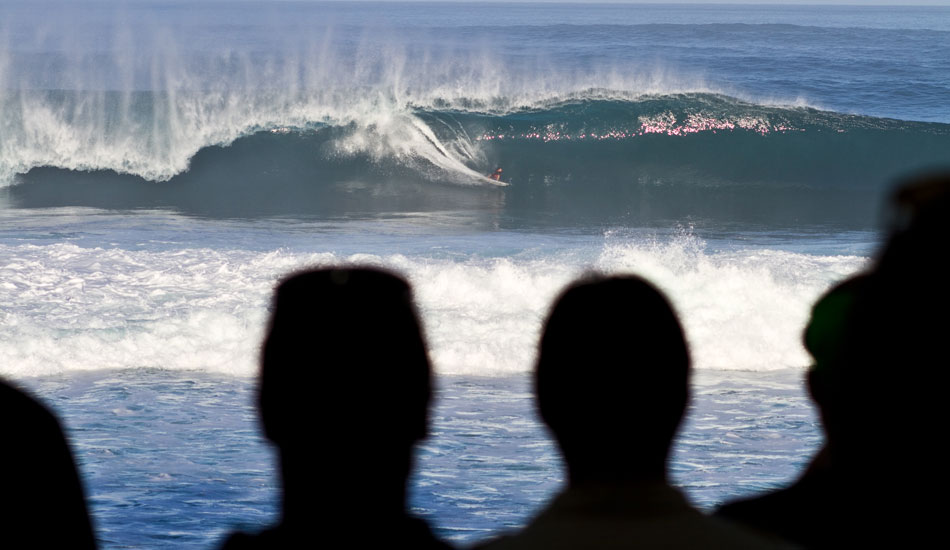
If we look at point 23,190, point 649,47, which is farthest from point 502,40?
point 23,190

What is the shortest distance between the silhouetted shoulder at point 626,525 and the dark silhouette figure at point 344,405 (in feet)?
0.40

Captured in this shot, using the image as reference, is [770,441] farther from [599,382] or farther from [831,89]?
[831,89]

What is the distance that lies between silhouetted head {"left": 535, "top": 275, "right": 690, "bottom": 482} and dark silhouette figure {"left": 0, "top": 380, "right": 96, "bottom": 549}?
1.50ft

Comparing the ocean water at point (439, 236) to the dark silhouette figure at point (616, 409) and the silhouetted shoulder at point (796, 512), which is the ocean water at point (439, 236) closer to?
the dark silhouette figure at point (616, 409)

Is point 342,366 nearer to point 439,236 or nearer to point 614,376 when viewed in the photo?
point 614,376

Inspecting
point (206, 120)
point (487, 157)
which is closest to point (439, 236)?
point (487, 157)

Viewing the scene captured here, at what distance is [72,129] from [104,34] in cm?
4560

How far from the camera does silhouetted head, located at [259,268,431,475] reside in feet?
3.44

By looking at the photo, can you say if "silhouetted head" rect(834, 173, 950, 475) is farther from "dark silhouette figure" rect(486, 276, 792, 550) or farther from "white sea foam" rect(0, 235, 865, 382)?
"white sea foam" rect(0, 235, 865, 382)

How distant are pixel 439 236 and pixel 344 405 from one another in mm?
11475

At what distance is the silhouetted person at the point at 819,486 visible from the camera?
1.08m

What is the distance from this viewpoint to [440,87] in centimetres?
1953

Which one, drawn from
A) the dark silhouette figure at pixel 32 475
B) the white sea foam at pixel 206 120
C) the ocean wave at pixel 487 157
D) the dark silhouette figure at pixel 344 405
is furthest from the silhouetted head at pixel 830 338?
the white sea foam at pixel 206 120

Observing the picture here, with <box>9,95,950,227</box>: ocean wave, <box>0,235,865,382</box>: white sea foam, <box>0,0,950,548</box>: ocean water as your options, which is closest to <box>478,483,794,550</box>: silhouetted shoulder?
<box>0,0,950,548</box>: ocean water
